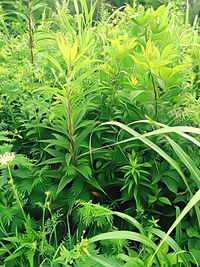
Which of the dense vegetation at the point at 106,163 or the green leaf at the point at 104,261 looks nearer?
the green leaf at the point at 104,261

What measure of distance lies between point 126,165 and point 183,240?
0.86ft

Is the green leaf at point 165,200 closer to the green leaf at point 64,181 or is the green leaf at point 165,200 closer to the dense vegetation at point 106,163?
the dense vegetation at point 106,163

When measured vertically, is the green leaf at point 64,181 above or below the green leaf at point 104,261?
above

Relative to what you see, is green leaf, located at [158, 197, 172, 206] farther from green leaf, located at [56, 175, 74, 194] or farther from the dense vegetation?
green leaf, located at [56, 175, 74, 194]

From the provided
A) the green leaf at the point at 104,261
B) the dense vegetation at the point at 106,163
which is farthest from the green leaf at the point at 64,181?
the green leaf at the point at 104,261

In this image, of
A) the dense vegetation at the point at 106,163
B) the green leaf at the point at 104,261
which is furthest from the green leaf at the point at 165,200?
the green leaf at the point at 104,261

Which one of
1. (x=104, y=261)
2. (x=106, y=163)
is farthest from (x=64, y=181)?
(x=104, y=261)

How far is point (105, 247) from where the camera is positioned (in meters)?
1.14

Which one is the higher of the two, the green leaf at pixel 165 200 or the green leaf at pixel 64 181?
the green leaf at pixel 64 181

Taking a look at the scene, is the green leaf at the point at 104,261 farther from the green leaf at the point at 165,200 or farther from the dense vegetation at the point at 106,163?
the green leaf at the point at 165,200

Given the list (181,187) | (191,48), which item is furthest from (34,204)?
(191,48)

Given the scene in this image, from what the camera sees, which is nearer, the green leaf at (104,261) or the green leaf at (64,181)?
the green leaf at (104,261)

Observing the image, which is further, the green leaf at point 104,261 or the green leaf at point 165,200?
the green leaf at point 165,200

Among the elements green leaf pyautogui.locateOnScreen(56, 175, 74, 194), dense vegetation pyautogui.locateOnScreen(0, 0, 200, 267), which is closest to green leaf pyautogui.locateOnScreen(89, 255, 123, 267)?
dense vegetation pyautogui.locateOnScreen(0, 0, 200, 267)
